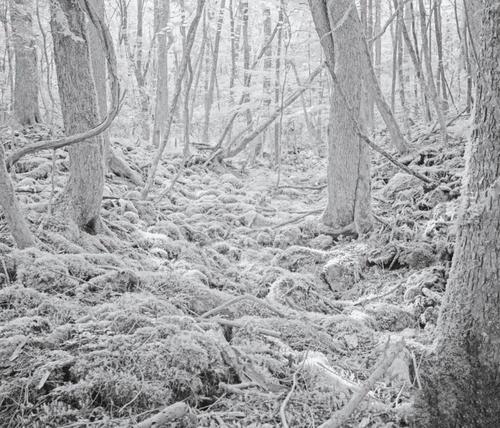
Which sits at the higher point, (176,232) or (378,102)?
(378,102)

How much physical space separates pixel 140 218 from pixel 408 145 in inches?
187

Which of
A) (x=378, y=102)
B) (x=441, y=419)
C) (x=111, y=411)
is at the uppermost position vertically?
(x=378, y=102)

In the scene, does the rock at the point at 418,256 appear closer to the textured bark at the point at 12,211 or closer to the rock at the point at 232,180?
the textured bark at the point at 12,211

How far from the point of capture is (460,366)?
184cm

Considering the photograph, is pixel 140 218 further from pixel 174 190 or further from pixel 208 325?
pixel 208 325

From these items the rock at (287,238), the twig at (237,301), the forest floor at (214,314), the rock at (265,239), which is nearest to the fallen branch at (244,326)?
the forest floor at (214,314)

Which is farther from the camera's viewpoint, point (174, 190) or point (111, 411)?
point (174, 190)

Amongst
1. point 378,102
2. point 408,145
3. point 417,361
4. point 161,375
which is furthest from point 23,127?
→ point 417,361

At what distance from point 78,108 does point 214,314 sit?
214 centimetres

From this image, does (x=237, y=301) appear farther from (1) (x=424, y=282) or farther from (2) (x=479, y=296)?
(1) (x=424, y=282)

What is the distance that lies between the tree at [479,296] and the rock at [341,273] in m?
2.48

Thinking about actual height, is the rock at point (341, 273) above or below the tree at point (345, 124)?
below

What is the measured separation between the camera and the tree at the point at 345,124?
531cm

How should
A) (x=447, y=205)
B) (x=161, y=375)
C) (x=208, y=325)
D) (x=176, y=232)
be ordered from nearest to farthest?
1. (x=161, y=375)
2. (x=208, y=325)
3. (x=447, y=205)
4. (x=176, y=232)
